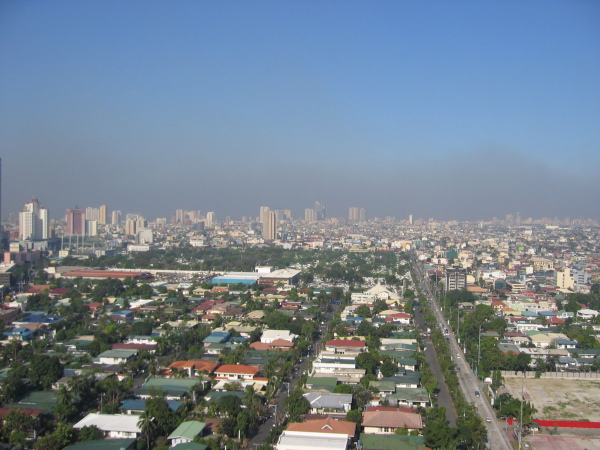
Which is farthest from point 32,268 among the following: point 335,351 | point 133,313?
point 335,351

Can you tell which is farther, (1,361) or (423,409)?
(1,361)

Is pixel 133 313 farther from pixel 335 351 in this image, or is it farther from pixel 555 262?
pixel 555 262

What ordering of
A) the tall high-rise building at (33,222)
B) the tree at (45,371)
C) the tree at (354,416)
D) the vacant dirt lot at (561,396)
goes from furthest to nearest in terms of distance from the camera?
1. the tall high-rise building at (33,222)
2. the tree at (45,371)
3. the vacant dirt lot at (561,396)
4. the tree at (354,416)

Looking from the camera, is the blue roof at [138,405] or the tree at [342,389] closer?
the blue roof at [138,405]

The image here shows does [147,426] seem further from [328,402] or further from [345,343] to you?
[345,343]

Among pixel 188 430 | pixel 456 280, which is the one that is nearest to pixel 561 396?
pixel 188 430

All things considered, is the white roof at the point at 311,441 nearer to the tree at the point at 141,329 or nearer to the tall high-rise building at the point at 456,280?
the tree at the point at 141,329

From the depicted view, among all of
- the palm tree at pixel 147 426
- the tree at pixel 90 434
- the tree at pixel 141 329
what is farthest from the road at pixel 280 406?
the tree at pixel 141 329
